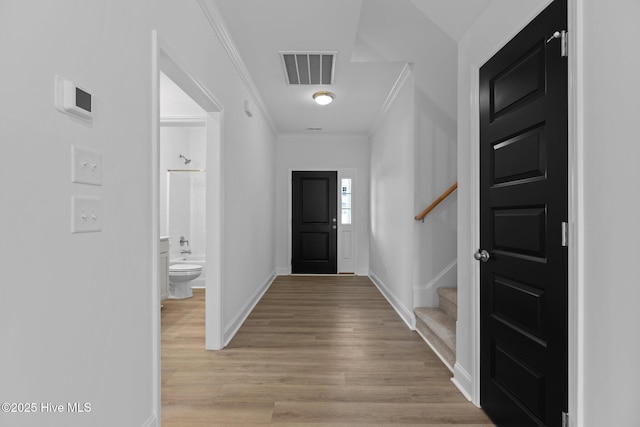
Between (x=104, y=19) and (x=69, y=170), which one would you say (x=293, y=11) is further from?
(x=69, y=170)

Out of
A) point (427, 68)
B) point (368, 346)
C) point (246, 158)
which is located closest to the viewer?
point (368, 346)

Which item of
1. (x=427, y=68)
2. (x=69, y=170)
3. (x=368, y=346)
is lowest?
(x=368, y=346)

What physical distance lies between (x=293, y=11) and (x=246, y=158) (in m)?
1.71

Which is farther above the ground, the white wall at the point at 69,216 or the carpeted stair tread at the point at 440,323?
the white wall at the point at 69,216

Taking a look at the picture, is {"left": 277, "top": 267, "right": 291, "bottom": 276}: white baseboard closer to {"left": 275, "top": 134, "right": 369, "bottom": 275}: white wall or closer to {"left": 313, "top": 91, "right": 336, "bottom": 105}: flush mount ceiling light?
{"left": 275, "top": 134, "right": 369, "bottom": 275}: white wall

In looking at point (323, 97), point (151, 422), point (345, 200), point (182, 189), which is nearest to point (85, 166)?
point (151, 422)

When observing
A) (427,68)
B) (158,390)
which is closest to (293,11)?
(427,68)

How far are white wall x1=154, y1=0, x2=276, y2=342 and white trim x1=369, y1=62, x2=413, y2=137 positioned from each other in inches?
66.4

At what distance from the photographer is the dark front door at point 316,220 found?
6.81 meters

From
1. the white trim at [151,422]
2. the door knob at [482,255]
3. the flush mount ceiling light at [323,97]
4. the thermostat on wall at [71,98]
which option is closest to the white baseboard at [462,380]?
the door knob at [482,255]

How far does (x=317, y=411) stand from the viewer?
6.64 feet

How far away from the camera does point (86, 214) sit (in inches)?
46.8

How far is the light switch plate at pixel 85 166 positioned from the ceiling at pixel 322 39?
1835 millimetres
